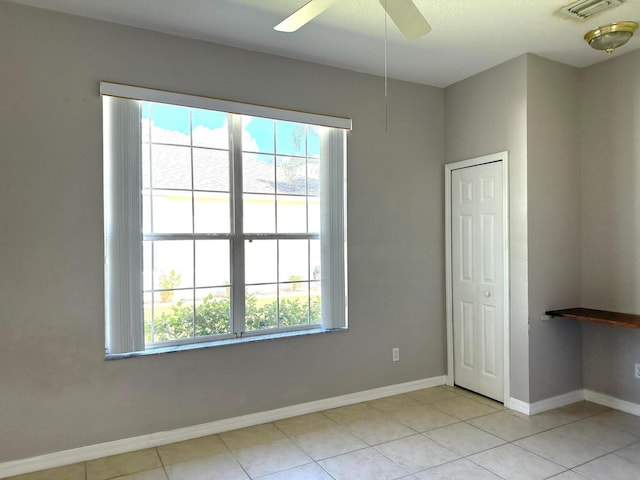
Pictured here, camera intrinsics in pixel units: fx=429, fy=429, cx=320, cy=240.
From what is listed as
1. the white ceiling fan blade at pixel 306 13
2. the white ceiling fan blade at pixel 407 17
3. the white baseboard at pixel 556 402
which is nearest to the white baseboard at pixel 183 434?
the white baseboard at pixel 556 402

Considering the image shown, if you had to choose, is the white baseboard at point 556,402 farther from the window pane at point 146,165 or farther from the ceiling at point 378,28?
the window pane at point 146,165

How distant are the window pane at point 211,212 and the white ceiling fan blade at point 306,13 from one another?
4.45 feet

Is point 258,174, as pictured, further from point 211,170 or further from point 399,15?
point 399,15

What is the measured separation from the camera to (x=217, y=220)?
3115 millimetres

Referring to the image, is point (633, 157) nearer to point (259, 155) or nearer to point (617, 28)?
point (617, 28)

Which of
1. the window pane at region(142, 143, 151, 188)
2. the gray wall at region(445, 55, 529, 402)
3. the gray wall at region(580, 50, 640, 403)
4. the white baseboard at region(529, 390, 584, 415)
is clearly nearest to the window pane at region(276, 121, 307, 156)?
the window pane at region(142, 143, 151, 188)

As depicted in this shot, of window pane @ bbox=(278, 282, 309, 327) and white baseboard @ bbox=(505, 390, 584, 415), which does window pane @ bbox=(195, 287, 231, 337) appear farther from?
white baseboard @ bbox=(505, 390, 584, 415)

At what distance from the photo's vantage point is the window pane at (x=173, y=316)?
293 centimetres

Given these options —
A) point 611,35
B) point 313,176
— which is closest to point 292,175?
point 313,176

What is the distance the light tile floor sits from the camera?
2.46 metres

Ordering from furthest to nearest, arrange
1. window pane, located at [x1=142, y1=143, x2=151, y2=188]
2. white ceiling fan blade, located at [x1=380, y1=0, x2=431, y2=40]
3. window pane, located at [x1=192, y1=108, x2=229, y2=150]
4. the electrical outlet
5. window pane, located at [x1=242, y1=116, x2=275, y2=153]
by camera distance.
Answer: the electrical outlet, window pane, located at [x1=242, y1=116, x2=275, y2=153], window pane, located at [x1=192, y1=108, x2=229, y2=150], window pane, located at [x1=142, y1=143, x2=151, y2=188], white ceiling fan blade, located at [x1=380, y1=0, x2=431, y2=40]

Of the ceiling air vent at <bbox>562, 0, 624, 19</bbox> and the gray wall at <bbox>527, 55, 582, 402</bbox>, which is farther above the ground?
the ceiling air vent at <bbox>562, 0, 624, 19</bbox>

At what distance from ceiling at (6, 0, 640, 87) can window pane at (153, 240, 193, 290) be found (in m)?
1.43

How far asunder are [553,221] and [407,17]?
A: 7.50 ft
